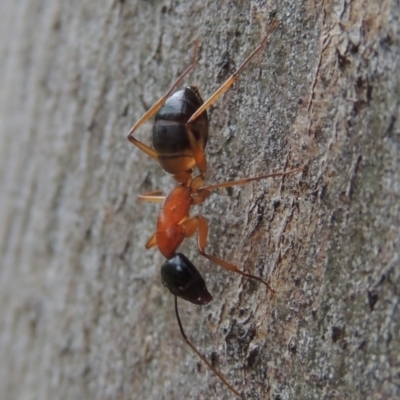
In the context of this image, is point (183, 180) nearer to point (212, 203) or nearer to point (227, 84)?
point (212, 203)

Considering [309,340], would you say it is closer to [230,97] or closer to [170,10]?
[230,97]

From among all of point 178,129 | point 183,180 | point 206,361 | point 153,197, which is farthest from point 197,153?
point 206,361

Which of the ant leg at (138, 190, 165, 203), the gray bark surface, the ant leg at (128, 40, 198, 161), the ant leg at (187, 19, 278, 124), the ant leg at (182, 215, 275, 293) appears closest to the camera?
the gray bark surface

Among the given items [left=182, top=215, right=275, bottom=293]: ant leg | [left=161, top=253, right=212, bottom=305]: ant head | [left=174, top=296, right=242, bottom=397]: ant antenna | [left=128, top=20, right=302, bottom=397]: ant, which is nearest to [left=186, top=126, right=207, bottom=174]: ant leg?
[left=128, top=20, right=302, bottom=397]: ant

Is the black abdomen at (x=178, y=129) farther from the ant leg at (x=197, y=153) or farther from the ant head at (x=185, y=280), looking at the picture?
the ant head at (x=185, y=280)

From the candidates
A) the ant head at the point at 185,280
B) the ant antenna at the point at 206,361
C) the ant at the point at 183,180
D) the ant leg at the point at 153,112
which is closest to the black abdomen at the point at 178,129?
the ant at the point at 183,180

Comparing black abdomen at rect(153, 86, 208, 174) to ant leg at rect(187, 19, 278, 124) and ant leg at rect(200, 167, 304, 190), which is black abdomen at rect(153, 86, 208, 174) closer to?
ant leg at rect(187, 19, 278, 124)
